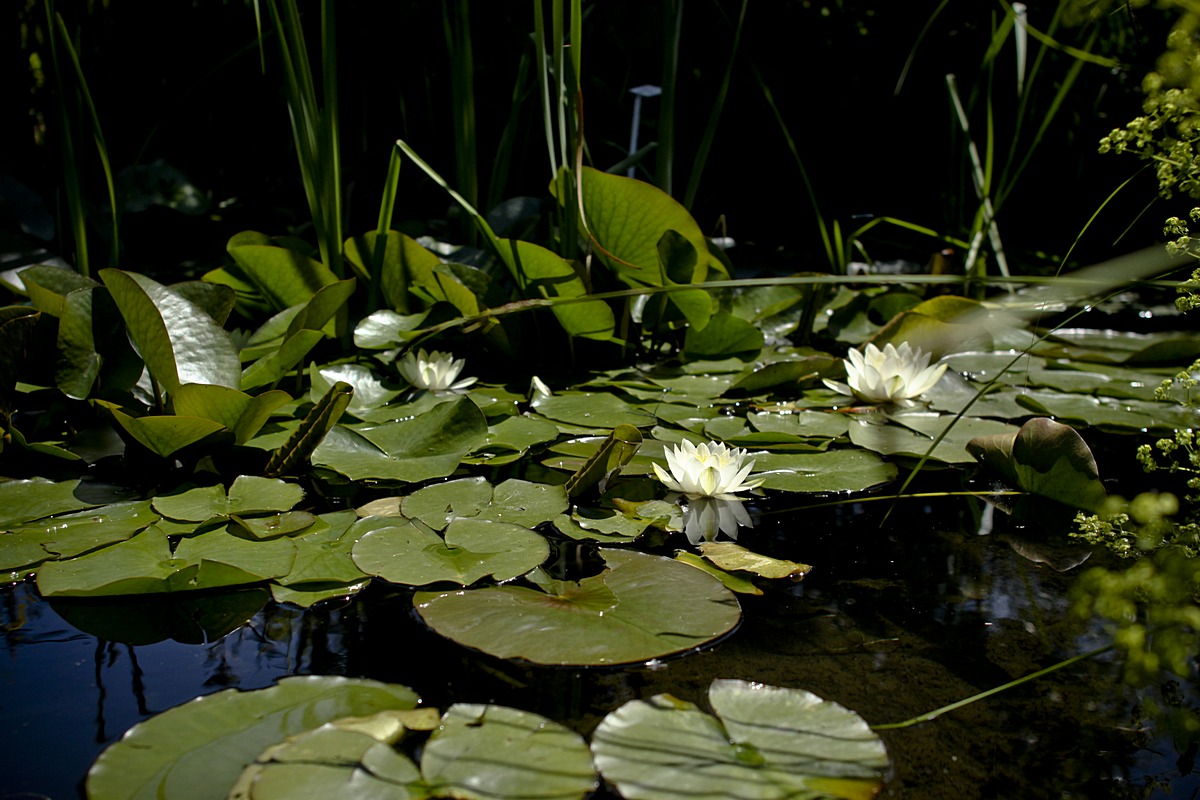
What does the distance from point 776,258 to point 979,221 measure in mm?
851

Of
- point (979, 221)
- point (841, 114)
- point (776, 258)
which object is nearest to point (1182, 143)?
point (979, 221)

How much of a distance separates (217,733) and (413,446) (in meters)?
0.74

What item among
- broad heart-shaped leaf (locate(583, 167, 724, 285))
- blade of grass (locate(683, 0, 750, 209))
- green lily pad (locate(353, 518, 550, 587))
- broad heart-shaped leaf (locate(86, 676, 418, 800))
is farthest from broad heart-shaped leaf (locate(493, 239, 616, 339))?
broad heart-shaped leaf (locate(86, 676, 418, 800))

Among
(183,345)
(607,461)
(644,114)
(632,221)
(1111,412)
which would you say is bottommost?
(1111,412)

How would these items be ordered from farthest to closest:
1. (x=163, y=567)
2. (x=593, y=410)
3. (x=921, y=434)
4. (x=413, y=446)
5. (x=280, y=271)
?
(x=280, y=271) < (x=593, y=410) < (x=921, y=434) < (x=413, y=446) < (x=163, y=567)

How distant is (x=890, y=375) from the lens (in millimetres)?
1687

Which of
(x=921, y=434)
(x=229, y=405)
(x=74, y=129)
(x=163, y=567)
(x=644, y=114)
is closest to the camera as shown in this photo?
(x=163, y=567)

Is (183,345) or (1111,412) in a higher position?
(183,345)

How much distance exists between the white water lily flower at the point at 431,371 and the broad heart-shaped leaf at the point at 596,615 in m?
0.80

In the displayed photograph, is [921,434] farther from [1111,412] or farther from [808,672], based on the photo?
[808,672]

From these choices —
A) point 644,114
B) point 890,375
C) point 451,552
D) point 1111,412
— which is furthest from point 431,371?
point 644,114

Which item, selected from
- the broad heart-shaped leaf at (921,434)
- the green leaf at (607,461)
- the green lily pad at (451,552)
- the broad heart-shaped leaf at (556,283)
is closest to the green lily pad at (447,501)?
the green lily pad at (451,552)

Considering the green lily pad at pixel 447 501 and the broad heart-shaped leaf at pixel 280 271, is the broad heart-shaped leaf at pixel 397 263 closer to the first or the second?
the broad heart-shaped leaf at pixel 280 271

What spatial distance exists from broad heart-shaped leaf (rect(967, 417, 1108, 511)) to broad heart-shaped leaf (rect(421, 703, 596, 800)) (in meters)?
→ 0.90
